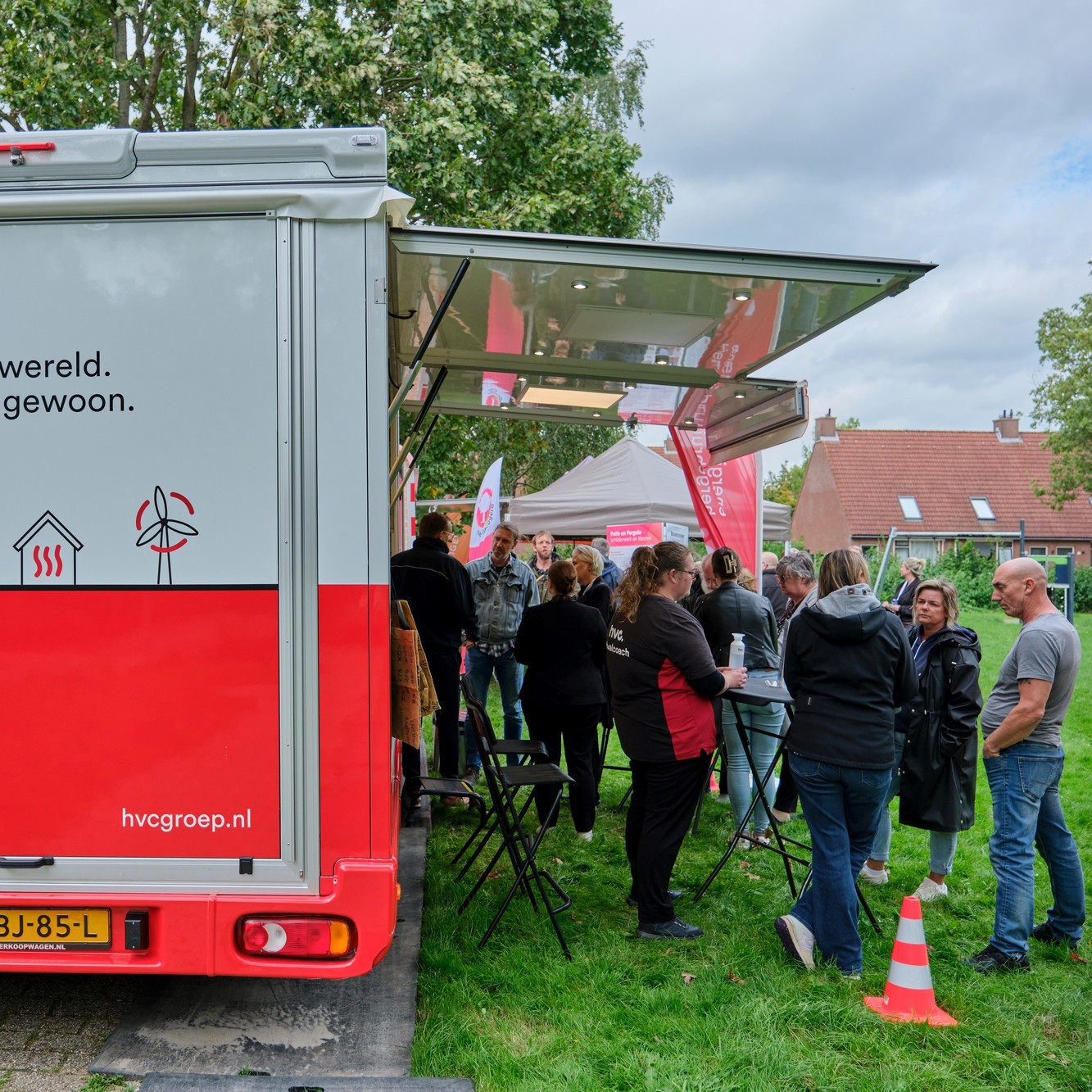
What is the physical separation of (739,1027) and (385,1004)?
131 cm

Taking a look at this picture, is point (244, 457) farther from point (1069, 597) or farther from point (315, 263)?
point (1069, 597)

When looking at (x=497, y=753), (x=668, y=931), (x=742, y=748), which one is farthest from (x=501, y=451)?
(x=668, y=931)

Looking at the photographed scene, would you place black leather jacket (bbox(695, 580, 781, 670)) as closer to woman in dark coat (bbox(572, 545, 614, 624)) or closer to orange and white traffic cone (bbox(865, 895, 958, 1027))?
woman in dark coat (bbox(572, 545, 614, 624))

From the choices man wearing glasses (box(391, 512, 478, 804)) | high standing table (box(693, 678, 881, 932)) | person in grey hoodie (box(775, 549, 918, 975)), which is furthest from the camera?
man wearing glasses (box(391, 512, 478, 804))

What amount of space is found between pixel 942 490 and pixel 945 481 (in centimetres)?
62

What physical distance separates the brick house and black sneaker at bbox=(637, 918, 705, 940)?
3760 centimetres

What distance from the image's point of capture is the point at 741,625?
5.71 metres

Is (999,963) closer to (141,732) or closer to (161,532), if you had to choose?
(141,732)

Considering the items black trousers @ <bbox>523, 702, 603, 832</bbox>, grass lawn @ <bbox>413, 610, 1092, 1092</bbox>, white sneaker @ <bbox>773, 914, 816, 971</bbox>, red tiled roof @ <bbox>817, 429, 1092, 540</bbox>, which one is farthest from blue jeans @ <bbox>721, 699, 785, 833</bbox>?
red tiled roof @ <bbox>817, 429, 1092, 540</bbox>

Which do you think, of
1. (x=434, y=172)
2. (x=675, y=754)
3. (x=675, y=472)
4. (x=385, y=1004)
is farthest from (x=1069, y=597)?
(x=385, y=1004)

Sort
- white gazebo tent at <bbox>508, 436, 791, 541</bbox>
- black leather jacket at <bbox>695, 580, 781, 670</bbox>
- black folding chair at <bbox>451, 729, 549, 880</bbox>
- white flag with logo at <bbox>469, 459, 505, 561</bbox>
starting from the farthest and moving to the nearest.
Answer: white gazebo tent at <bbox>508, 436, 791, 541</bbox> < white flag with logo at <bbox>469, 459, 505, 561</bbox> < black leather jacket at <bbox>695, 580, 781, 670</bbox> < black folding chair at <bbox>451, 729, 549, 880</bbox>

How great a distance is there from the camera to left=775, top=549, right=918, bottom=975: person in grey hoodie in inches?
A: 150

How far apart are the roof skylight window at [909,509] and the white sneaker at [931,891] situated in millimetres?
39078

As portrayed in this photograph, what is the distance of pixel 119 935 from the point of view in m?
2.80
